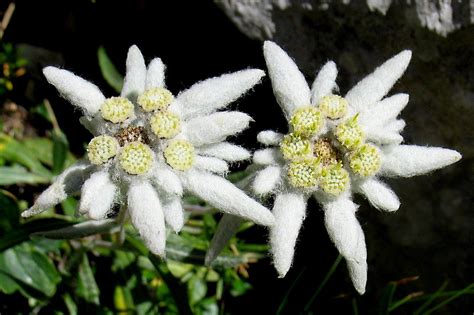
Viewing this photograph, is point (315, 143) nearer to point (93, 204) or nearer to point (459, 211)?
point (93, 204)

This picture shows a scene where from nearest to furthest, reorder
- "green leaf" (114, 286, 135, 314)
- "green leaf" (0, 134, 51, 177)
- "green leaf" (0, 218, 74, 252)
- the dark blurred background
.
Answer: the dark blurred background → "green leaf" (0, 218, 74, 252) → "green leaf" (114, 286, 135, 314) → "green leaf" (0, 134, 51, 177)

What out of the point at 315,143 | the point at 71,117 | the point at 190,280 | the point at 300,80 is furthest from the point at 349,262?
the point at 71,117

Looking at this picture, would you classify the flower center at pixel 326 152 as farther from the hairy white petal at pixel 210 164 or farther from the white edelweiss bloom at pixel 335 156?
the hairy white petal at pixel 210 164

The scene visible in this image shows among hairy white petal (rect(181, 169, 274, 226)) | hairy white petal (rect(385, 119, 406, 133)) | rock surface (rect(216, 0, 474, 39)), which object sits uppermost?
rock surface (rect(216, 0, 474, 39))

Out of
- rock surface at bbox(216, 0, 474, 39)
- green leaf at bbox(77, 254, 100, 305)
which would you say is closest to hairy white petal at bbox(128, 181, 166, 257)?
green leaf at bbox(77, 254, 100, 305)

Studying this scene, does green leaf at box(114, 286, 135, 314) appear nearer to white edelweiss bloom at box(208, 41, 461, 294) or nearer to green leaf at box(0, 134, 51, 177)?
green leaf at box(0, 134, 51, 177)

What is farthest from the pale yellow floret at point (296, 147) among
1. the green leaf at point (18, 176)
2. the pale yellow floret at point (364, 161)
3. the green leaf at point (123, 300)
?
the green leaf at point (18, 176)
